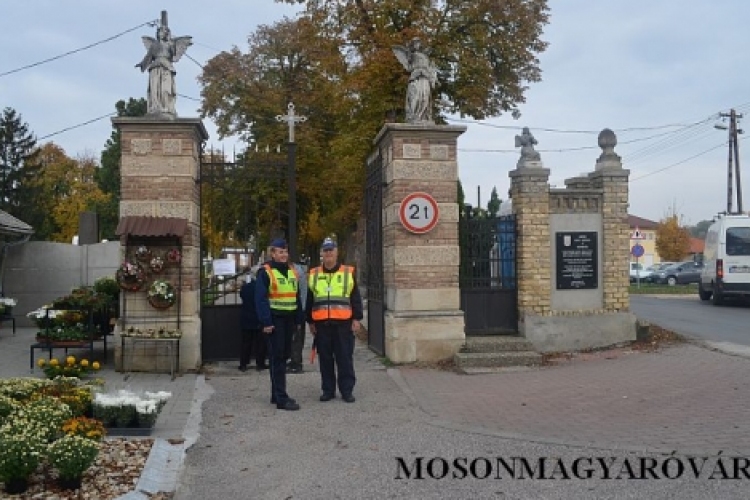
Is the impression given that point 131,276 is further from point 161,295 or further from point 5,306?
point 5,306

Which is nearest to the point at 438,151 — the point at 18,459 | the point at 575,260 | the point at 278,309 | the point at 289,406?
the point at 575,260

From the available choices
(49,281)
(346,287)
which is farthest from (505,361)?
(49,281)

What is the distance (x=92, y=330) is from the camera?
1169 centimetres

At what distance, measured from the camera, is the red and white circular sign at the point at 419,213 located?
11.5 meters

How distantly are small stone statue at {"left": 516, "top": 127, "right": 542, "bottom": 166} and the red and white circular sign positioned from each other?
2057 millimetres

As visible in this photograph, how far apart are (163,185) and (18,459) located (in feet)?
20.5

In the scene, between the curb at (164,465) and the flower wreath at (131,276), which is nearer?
the curb at (164,465)

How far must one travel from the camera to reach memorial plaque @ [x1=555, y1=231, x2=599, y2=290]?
1268cm

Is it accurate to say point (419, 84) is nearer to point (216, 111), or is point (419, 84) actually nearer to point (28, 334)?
point (28, 334)

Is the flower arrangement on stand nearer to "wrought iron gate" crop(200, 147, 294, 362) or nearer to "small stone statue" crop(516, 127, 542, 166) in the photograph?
"wrought iron gate" crop(200, 147, 294, 362)

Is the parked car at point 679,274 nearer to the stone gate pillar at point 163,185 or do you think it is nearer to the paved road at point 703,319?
the paved road at point 703,319

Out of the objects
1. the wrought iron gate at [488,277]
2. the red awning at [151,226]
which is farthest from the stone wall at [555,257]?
the red awning at [151,226]

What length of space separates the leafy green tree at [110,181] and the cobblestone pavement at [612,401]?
4438 centimetres

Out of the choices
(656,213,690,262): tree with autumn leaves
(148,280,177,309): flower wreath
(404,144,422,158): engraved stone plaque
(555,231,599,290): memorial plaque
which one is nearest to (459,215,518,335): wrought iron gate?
(555,231,599,290): memorial plaque
